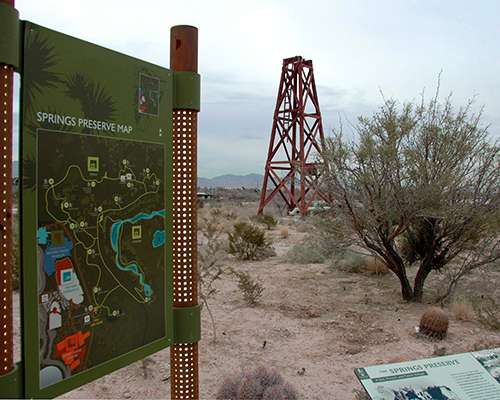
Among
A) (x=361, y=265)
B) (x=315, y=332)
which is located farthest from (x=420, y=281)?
(x=361, y=265)

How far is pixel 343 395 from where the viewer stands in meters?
4.29

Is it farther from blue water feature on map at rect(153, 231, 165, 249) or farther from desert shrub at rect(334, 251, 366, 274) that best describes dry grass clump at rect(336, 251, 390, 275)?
blue water feature on map at rect(153, 231, 165, 249)

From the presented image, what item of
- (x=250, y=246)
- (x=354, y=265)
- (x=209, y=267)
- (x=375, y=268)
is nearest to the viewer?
(x=209, y=267)

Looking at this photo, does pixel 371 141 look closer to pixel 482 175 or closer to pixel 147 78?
pixel 482 175

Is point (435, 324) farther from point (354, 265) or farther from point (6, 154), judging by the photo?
point (6, 154)

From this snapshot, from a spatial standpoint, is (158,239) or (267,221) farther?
(267,221)

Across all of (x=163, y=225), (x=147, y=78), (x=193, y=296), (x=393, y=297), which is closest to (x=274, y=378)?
(x=193, y=296)

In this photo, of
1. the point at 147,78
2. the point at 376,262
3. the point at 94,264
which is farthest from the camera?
the point at 376,262

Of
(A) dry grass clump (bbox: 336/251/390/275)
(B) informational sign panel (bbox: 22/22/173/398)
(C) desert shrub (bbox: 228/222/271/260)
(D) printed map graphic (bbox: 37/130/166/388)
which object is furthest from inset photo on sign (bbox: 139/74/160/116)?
(C) desert shrub (bbox: 228/222/271/260)

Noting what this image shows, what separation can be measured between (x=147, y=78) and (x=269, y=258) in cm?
1033

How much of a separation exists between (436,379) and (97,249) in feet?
8.76

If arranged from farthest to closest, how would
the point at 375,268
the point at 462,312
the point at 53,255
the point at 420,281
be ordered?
the point at 375,268 < the point at 420,281 < the point at 462,312 < the point at 53,255

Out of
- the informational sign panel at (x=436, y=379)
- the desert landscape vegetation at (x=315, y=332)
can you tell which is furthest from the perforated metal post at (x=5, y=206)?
the desert landscape vegetation at (x=315, y=332)

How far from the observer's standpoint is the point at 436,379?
9.78 feet
